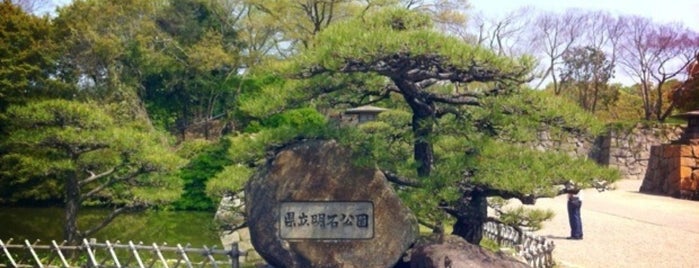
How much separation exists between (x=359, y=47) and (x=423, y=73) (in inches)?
33.3

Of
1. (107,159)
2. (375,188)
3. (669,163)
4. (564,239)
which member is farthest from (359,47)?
(669,163)

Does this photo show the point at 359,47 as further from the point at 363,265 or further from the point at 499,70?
the point at 363,265

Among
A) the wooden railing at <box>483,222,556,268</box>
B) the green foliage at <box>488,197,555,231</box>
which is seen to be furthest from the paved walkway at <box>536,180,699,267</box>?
the green foliage at <box>488,197,555,231</box>

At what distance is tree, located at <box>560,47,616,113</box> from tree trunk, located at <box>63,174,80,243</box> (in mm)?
24855

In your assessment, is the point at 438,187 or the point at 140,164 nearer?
the point at 438,187

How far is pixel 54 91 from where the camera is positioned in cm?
1655

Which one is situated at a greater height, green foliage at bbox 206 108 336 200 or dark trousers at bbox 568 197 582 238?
green foliage at bbox 206 108 336 200

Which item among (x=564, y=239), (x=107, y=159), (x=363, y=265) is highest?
(x=107, y=159)

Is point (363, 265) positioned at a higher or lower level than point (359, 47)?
lower

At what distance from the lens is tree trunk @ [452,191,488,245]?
5539 millimetres

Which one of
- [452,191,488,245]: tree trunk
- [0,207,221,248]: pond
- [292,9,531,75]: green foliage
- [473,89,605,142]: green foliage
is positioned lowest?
[0,207,221,248]: pond

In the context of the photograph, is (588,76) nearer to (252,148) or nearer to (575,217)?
(575,217)

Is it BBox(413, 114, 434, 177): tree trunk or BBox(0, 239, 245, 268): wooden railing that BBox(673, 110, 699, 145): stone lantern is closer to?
BBox(413, 114, 434, 177): tree trunk

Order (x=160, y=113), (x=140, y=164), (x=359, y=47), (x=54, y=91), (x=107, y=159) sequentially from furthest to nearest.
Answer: (x=160, y=113), (x=54, y=91), (x=107, y=159), (x=140, y=164), (x=359, y=47)
